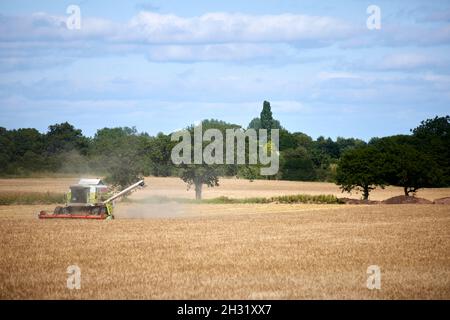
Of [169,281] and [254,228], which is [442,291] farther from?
[254,228]

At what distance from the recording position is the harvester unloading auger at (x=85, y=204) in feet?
130

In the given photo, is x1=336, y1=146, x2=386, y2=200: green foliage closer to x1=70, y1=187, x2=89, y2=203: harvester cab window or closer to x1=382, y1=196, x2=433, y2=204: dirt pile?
x1=382, y1=196, x2=433, y2=204: dirt pile

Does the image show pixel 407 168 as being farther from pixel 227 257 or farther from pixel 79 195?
pixel 227 257

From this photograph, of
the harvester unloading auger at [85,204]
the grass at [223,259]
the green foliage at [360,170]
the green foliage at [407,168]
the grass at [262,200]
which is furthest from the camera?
the green foliage at [407,168]

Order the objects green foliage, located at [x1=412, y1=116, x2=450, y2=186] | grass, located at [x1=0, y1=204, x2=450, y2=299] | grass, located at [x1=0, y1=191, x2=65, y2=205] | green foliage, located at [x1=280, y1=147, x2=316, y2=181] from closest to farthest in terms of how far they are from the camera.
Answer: grass, located at [x1=0, y1=204, x2=450, y2=299]
grass, located at [x1=0, y1=191, x2=65, y2=205]
green foliage, located at [x1=412, y1=116, x2=450, y2=186]
green foliage, located at [x1=280, y1=147, x2=316, y2=181]

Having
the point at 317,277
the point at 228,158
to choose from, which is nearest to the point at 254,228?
the point at 317,277

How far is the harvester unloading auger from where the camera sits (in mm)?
39750

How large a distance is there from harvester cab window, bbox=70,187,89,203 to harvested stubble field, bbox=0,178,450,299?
1.48 metres

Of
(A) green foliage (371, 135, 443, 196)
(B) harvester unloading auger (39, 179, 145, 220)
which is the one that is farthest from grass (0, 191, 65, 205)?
(A) green foliage (371, 135, 443, 196)

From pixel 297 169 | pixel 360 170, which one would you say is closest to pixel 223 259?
pixel 360 170

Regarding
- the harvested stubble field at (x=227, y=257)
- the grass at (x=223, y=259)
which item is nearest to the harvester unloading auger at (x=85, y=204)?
the harvested stubble field at (x=227, y=257)

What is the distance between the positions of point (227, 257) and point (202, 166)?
149 feet

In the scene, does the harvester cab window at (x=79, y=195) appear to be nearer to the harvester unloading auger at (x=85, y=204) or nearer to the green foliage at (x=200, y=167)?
the harvester unloading auger at (x=85, y=204)

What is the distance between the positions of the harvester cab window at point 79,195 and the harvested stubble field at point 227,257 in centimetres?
148
